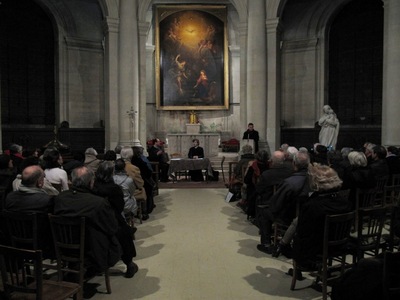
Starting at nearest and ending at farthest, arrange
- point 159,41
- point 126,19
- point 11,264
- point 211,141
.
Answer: point 11,264
point 126,19
point 211,141
point 159,41

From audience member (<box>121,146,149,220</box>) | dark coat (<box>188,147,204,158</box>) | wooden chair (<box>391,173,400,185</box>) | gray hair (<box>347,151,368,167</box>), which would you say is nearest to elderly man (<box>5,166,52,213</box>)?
audience member (<box>121,146,149,220</box>)

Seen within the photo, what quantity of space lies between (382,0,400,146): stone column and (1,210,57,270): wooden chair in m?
10.7

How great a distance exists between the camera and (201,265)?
5250 millimetres

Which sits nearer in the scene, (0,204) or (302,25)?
(0,204)

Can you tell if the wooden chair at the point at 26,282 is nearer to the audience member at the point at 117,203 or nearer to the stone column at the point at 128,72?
the audience member at the point at 117,203

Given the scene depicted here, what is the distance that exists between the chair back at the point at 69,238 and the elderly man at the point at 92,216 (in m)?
0.10

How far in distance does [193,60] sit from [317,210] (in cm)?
1502

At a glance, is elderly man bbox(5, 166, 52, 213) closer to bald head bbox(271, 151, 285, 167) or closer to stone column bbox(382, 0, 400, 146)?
bald head bbox(271, 151, 285, 167)

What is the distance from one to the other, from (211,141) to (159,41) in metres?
5.17

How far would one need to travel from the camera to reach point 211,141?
16.1 metres

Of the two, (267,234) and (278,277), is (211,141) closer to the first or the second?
(267,234)

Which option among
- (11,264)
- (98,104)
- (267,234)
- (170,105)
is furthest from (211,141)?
(11,264)

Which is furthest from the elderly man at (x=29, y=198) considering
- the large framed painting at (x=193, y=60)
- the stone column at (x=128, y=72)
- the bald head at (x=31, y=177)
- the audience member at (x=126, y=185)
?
the large framed painting at (x=193, y=60)

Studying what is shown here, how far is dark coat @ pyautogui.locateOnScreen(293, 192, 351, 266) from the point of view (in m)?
3.94
